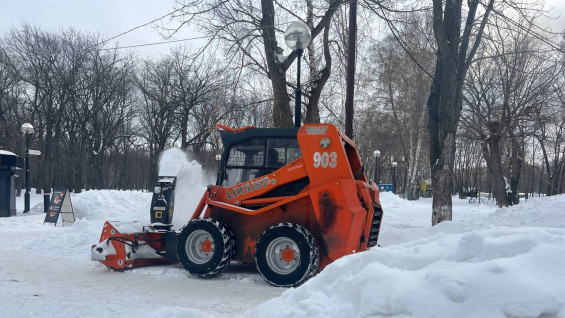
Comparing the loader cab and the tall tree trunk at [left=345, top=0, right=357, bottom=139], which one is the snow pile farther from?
the tall tree trunk at [left=345, top=0, right=357, bottom=139]

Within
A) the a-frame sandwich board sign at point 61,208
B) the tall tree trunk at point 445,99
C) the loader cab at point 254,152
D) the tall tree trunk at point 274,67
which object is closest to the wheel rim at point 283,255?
the loader cab at point 254,152

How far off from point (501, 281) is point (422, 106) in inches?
1300

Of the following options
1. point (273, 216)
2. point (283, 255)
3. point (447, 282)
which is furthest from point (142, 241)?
point (447, 282)

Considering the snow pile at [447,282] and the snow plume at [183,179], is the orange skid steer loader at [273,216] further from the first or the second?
the snow pile at [447,282]

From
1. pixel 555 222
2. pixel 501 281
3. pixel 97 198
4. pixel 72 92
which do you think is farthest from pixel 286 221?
pixel 72 92

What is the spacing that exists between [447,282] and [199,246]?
5041 millimetres

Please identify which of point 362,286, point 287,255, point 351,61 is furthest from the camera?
point 351,61

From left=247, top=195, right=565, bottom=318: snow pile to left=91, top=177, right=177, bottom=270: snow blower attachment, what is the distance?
436cm

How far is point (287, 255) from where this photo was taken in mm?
7156

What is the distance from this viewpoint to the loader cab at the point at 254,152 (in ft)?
25.6

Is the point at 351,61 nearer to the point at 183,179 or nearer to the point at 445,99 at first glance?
the point at 445,99

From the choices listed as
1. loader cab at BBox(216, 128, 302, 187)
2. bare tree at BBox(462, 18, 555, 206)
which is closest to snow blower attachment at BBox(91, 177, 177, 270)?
loader cab at BBox(216, 128, 302, 187)

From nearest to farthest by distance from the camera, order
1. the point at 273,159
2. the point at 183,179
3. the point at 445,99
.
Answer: the point at 273,159 → the point at 183,179 → the point at 445,99

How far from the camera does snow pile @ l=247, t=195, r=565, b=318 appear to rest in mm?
3223
